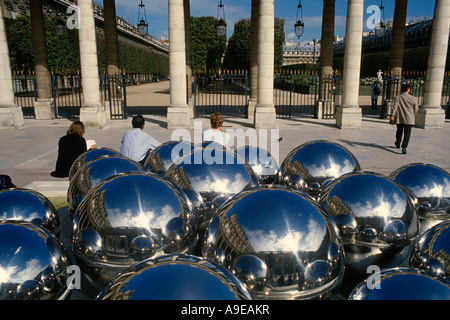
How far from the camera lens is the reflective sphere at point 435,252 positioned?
2342mm

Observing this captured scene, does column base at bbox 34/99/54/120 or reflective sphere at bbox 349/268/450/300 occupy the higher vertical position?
reflective sphere at bbox 349/268/450/300

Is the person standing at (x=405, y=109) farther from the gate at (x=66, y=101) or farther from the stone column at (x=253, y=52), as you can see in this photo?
the gate at (x=66, y=101)

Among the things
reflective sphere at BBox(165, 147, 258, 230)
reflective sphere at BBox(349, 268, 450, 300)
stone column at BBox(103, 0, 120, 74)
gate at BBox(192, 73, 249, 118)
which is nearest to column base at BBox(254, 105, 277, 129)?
gate at BBox(192, 73, 249, 118)

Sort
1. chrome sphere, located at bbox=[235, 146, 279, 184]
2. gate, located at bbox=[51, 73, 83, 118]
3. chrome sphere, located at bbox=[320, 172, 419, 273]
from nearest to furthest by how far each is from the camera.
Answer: chrome sphere, located at bbox=[320, 172, 419, 273]
chrome sphere, located at bbox=[235, 146, 279, 184]
gate, located at bbox=[51, 73, 83, 118]

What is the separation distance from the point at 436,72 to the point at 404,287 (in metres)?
17.1

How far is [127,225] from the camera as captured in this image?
8.03ft

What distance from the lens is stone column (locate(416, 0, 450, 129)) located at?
51.1ft

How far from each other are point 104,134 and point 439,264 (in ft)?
44.8

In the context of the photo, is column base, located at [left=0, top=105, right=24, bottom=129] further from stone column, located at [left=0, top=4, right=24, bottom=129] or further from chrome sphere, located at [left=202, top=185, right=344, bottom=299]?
chrome sphere, located at [left=202, top=185, right=344, bottom=299]

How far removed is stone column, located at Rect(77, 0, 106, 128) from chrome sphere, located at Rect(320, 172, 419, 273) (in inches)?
573

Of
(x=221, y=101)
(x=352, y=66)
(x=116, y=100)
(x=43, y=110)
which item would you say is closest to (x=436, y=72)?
(x=352, y=66)

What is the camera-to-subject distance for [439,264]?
2357mm

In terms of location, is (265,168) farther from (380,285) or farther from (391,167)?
(391,167)

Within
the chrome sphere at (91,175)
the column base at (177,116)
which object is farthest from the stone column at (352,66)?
the chrome sphere at (91,175)
